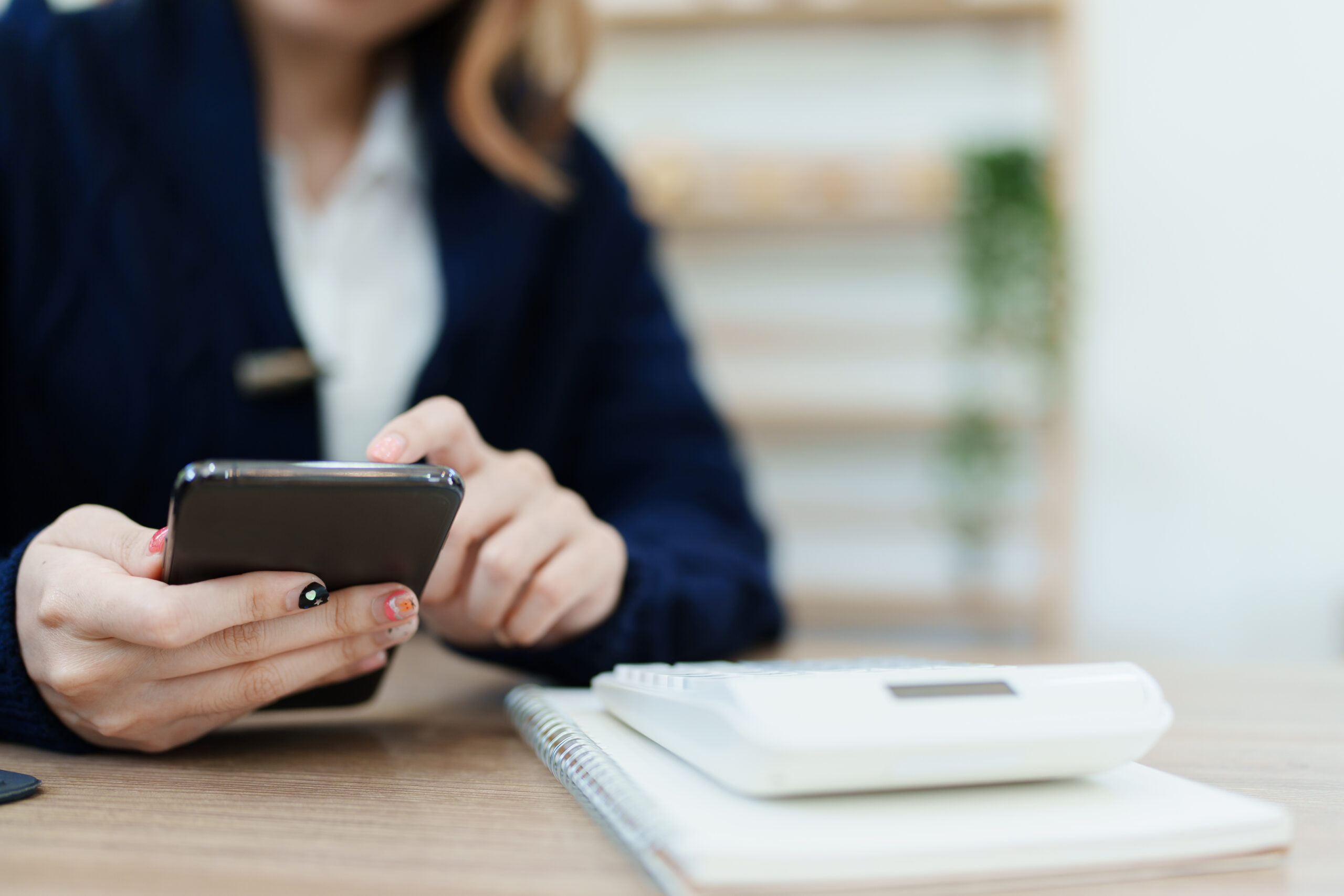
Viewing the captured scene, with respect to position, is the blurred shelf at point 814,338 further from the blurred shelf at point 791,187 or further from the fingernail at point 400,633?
the fingernail at point 400,633

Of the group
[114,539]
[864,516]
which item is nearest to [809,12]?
[864,516]

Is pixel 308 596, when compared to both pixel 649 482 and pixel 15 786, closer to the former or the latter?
pixel 15 786

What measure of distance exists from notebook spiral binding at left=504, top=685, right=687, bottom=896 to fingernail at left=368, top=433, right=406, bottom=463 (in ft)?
0.45

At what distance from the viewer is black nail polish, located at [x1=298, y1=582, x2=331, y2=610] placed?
39cm

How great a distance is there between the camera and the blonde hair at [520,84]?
995mm

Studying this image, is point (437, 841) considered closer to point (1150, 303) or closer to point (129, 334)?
point (129, 334)

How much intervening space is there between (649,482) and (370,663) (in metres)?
0.46

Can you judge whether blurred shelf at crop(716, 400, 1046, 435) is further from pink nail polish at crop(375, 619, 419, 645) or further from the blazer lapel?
pink nail polish at crop(375, 619, 419, 645)

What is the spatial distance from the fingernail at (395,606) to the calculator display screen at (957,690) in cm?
20

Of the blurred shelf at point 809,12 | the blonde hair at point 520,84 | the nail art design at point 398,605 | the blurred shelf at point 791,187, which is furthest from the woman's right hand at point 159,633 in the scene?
the blurred shelf at point 809,12

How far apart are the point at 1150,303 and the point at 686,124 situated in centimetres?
109

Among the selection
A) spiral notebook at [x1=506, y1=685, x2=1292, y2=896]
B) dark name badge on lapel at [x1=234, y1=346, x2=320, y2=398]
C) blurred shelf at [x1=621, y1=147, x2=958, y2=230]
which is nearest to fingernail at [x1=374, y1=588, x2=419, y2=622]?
spiral notebook at [x1=506, y1=685, x2=1292, y2=896]

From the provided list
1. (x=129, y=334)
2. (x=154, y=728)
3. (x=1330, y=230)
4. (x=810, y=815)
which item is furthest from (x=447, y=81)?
(x=1330, y=230)

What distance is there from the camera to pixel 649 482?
92cm
